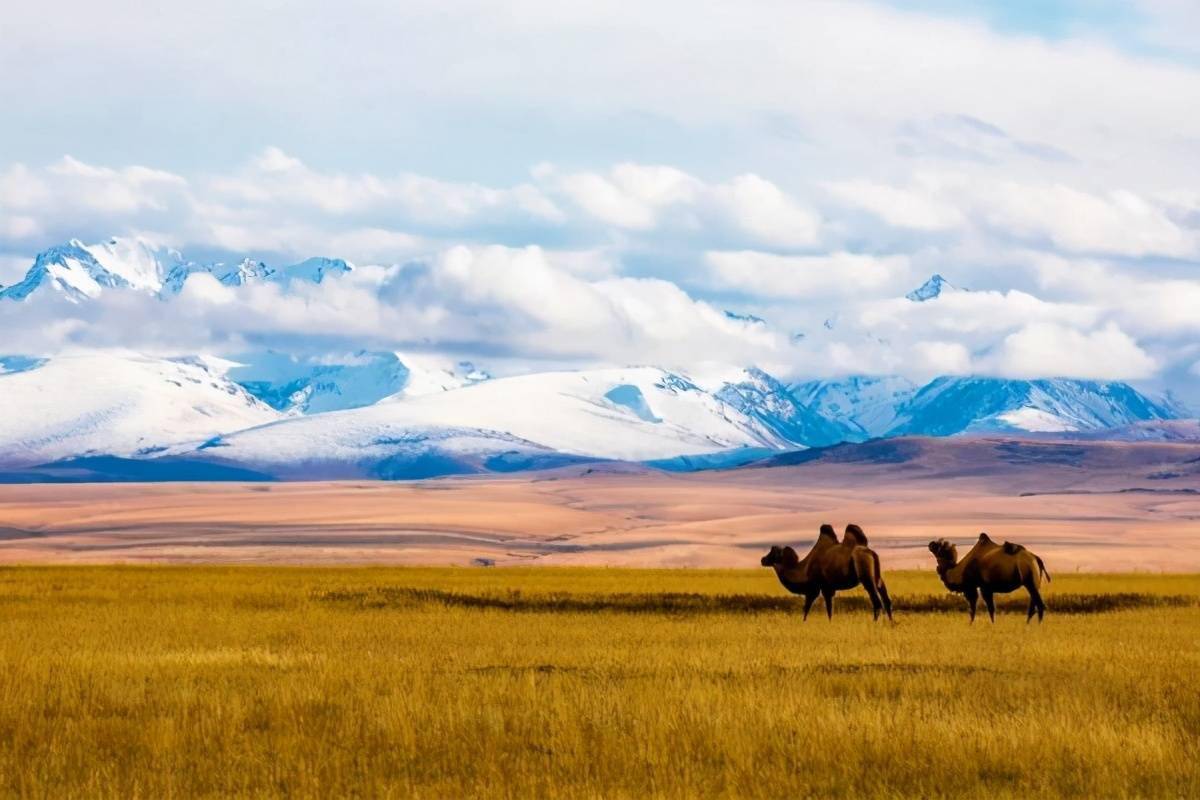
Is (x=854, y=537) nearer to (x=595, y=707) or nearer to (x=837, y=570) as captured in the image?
(x=837, y=570)

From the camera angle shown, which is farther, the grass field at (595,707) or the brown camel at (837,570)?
the brown camel at (837,570)

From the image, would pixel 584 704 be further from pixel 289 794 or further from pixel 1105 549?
pixel 1105 549

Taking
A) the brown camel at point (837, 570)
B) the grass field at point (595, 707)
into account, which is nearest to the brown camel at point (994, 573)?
the grass field at point (595, 707)

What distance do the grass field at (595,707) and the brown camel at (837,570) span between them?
2.70 feet

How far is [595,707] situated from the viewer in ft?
64.8

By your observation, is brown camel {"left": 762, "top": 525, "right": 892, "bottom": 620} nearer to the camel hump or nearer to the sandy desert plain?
the camel hump

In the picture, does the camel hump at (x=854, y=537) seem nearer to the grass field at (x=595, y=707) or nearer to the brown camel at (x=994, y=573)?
the brown camel at (x=994, y=573)

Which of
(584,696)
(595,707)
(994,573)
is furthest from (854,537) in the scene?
(595,707)

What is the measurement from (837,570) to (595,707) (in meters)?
16.7

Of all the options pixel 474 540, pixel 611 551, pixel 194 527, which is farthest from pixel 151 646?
pixel 194 527

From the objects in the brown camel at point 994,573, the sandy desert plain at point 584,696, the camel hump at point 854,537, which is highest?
the camel hump at point 854,537

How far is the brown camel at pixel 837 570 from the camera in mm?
Result: 35125

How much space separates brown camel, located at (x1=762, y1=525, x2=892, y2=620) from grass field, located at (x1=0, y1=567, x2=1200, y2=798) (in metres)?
0.82

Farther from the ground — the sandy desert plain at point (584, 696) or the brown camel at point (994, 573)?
the brown camel at point (994, 573)
